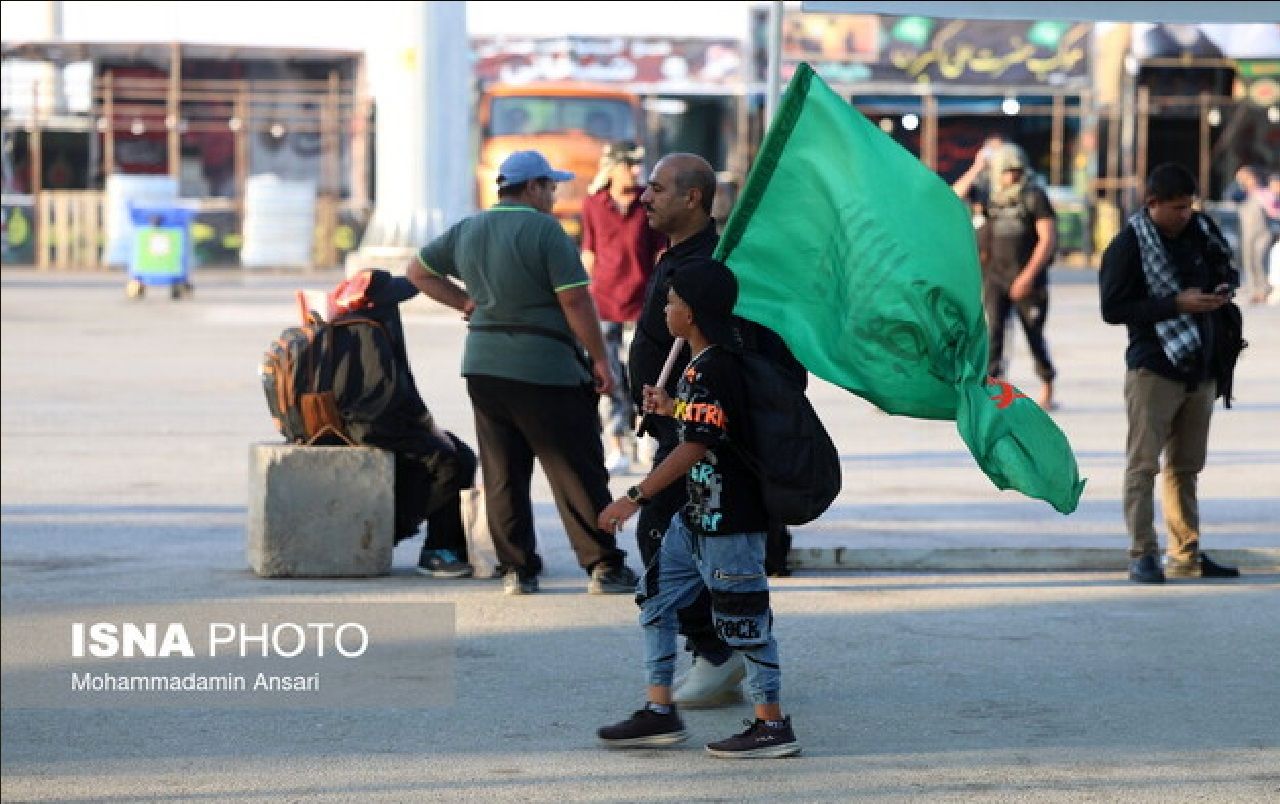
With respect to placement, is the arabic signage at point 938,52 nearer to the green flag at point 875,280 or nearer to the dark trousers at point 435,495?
the dark trousers at point 435,495

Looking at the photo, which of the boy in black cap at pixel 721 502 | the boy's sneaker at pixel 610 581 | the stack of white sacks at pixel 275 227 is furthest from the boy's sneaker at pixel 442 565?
the stack of white sacks at pixel 275 227

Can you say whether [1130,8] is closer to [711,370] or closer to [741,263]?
[741,263]

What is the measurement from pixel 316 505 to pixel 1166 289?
341 cm

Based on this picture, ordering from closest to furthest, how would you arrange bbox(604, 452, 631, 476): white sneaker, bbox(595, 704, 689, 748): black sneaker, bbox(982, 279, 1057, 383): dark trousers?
bbox(595, 704, 689, 748): black sneaker < bbox(604, 452, 631, 476): white sneaker < bbox(982, 279, 1057, 383): dark trousers

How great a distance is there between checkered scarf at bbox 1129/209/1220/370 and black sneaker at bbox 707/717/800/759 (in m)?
3.34

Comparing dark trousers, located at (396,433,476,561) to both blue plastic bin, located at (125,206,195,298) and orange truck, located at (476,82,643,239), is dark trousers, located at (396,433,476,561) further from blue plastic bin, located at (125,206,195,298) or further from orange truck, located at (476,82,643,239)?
orange truck, located at (476,82,643,239)

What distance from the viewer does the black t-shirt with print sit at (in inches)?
259

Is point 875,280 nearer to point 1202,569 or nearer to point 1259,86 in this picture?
point 1202,569

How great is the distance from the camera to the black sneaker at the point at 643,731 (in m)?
6.81

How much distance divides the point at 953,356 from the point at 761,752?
1.44 meters

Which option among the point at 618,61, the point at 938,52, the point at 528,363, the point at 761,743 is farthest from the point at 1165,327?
the point at 938,52

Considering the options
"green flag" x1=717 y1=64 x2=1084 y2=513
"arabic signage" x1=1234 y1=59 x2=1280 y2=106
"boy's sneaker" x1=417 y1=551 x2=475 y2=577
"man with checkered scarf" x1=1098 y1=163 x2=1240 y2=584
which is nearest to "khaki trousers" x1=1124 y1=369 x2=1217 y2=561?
"man with checkered scarf" x1=1098 y1=163 x2=1240 y2=584

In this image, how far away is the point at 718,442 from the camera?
6551 mm

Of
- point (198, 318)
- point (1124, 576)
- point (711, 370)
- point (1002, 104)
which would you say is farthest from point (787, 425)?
point (1002, 104)
